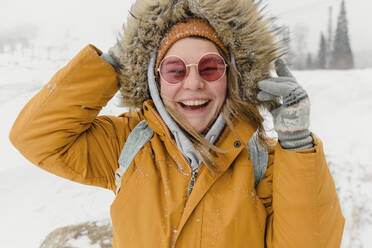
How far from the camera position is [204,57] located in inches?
60.7

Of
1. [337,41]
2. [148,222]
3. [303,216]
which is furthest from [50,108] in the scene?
[337,41]

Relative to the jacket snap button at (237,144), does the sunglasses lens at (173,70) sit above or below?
above

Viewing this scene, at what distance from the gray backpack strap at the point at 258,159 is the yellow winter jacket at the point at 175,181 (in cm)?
4

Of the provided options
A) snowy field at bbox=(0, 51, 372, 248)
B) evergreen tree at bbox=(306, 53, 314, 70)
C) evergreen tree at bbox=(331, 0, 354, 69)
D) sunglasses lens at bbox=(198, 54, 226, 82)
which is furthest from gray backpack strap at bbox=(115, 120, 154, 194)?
evergreen tree at bbox=(306, 53, 314, 70)

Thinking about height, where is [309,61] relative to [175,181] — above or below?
below

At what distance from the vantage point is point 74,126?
1.43m

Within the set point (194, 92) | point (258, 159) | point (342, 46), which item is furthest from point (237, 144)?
point (342, 46)

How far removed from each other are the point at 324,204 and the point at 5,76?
14432 mm

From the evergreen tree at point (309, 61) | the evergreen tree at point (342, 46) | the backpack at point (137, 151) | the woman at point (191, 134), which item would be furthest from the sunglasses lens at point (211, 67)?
the evergreen tree at point (309, 61)

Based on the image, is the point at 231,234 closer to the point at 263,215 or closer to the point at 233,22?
the point at 263,215

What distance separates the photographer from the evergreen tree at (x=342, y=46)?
26603 millimetres

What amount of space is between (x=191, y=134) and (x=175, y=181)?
0.33 m

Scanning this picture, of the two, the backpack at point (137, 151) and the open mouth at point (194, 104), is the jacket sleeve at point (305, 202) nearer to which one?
the backpack at point (137, 151)

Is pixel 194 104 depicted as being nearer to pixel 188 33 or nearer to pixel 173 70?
pixel 173 70
